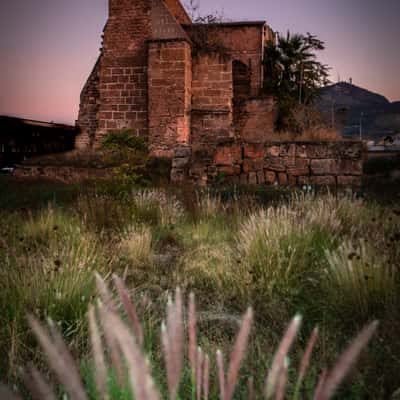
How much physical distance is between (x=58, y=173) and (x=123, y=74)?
17.3 feet

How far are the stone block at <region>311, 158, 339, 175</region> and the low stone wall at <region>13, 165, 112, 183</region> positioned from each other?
20.8ft

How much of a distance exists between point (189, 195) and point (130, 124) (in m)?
9.39

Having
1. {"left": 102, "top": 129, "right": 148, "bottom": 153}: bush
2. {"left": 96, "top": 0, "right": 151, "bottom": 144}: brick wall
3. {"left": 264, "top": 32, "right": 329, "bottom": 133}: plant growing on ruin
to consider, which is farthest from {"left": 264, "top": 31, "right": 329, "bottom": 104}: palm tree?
{"left": 102, "top": 129, "right": 148, "bottom": 153}: bush

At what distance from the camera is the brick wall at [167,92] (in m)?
17.1

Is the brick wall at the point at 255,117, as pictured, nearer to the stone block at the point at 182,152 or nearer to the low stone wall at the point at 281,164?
the stone block at the point at 182,152

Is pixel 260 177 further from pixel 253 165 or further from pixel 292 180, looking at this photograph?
pixel 292 180

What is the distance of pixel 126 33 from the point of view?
58.0ft

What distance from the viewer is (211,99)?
706 inches

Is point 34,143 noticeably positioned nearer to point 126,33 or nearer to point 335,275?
point 126,33

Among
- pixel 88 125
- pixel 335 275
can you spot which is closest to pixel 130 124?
pixel 88 125

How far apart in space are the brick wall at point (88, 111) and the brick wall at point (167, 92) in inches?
115

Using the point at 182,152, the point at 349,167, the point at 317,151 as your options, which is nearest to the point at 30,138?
the point at 182,152

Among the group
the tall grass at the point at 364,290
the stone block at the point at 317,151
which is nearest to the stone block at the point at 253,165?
the stone block at the point at 317,151

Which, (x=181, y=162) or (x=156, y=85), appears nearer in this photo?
(x=181, y=162)
